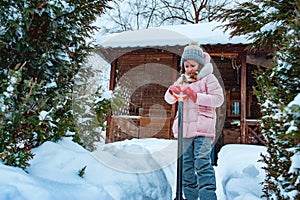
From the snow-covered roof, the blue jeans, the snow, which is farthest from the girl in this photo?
the snow-covered roof

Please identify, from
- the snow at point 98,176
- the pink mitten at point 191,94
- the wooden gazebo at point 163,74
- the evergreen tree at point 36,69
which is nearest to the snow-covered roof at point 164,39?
the wooden gazebo at point 163,74

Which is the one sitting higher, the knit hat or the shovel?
the knit hat

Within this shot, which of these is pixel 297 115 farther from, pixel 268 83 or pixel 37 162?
pixel 37 162

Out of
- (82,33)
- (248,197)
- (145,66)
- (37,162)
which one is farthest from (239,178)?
(145,66)

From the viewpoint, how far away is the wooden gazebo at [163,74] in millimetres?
7242

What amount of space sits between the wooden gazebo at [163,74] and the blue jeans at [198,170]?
4384 mm

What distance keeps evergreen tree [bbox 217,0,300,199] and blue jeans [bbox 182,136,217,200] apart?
0.50 metres

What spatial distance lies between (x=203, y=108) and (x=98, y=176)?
1107 mm

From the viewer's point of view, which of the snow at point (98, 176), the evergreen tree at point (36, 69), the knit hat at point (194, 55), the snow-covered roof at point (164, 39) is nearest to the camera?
the snow at point (98, 176)

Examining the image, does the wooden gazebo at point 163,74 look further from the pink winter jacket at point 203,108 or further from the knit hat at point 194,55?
the pink winter jacket at point 203,108

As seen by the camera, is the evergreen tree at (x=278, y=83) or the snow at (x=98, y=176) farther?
the snow at (x=98, y=176)

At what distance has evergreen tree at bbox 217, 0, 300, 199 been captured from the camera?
1.24m

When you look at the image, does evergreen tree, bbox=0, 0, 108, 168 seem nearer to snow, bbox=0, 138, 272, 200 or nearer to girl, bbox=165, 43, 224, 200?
snow, bbox=0, 138, 272, 200

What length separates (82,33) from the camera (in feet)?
9.78
